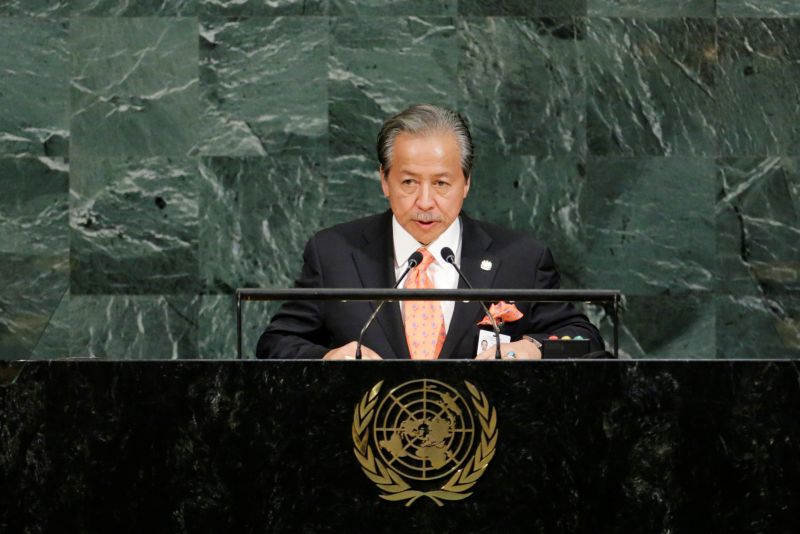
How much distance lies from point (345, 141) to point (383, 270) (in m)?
1.65

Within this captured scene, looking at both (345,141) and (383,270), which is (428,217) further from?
(345,141)

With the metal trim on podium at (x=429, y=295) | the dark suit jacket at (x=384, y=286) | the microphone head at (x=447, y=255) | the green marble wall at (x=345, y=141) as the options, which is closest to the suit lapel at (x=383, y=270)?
the dark suit jacket at (x=384, y=286)

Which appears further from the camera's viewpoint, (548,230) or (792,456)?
(548,230)

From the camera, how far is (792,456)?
7.98 ft

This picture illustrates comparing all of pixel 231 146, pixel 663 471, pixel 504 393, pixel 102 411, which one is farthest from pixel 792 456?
pixel 231 146

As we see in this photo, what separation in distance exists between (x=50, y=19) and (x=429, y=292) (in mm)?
3333

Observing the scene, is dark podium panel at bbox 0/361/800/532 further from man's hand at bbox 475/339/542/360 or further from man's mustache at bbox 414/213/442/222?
man's mustache at bbox 414/213/442/222

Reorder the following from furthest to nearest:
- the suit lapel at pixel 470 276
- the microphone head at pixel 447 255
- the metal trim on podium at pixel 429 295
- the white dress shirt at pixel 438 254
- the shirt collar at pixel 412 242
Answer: the shirt collar at pixel 412 242 → the white dress shirt at pixel 438 254 → the suit lapel at pixel 470 276 → the microphone head at pixel 447 255 → the metal trim on podium at pixel 429 295

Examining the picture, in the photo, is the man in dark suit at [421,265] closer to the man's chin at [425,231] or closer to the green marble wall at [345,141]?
the man's chin at [425,231]

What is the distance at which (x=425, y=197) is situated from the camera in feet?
12.5

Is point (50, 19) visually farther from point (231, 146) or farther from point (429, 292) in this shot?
point (429, 292)

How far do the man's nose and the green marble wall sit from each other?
154 cm

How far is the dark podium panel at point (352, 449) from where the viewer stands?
2.44 m

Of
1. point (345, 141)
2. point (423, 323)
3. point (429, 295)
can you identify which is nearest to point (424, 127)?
point (423, 323)
